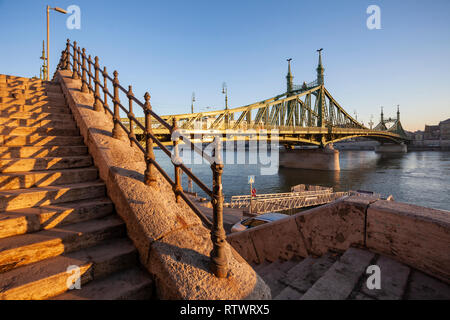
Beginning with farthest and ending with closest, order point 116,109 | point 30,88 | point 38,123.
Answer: point 30,88
point 38,123
point 116,109

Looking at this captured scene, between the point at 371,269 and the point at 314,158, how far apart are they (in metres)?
39.4

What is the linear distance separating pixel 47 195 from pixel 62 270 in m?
1.12

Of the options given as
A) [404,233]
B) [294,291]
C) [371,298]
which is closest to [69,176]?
[294,291]

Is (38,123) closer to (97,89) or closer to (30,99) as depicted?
(97,89)

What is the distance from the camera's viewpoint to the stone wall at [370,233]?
1.98m

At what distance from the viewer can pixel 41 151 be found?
10.3 ft

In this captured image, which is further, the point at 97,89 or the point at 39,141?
the point at 97,89

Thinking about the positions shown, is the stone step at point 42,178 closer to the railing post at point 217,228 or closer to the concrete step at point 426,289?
the railing post at point 217,228

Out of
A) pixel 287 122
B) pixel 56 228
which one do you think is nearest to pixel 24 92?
pixel 56 228

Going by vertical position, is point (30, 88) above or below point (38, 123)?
above

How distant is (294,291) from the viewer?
205 cm

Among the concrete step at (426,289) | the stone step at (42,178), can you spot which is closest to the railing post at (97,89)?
the stone step at (42,178)

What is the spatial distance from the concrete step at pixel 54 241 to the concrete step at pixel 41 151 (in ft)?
5.22
